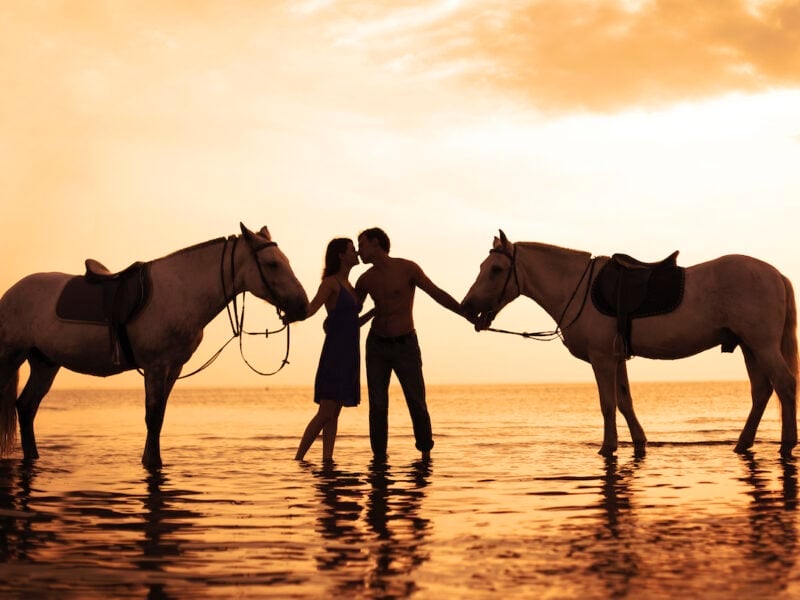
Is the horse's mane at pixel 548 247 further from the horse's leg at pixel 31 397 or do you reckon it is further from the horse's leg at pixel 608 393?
the horse's leg at pixel 31 397

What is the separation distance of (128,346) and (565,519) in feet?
18.5

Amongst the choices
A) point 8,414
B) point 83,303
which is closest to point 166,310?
point 83,303

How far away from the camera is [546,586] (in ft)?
16.7

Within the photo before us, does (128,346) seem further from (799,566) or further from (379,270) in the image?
(799,566)

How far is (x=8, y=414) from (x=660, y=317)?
7326mm

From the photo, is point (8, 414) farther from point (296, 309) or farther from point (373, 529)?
point (373, 529)

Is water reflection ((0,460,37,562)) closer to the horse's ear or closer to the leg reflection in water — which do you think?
the leg reflection in water

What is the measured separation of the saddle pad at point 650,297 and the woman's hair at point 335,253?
2.96 metres

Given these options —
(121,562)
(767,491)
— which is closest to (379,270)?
(767,491)

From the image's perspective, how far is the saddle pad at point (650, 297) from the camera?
12.5 metres

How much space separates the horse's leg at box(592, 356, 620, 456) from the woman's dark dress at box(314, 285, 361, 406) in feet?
8.73

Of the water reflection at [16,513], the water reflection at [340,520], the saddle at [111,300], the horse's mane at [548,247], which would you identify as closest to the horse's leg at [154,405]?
the saddle at [111,300]

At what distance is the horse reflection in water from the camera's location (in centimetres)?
527

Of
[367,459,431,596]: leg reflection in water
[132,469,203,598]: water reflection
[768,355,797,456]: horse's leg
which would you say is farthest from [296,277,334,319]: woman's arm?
[768,355,797,456]: horse's leg
